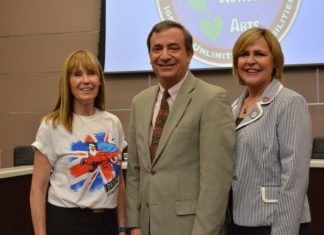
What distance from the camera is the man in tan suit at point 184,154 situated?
1686 mm

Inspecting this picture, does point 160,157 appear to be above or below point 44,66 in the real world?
below

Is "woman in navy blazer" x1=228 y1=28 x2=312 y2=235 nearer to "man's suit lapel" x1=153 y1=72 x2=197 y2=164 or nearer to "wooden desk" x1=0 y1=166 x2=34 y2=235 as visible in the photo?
"man's suit lapel" x1=153 y1=72 x2=197 y2=164

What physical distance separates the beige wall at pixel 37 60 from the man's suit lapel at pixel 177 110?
8.15ft

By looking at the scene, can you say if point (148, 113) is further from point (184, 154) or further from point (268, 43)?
point (268, 43)

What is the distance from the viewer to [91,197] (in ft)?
6.25

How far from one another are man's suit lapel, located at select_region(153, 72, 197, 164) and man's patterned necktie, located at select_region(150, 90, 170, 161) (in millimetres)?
39

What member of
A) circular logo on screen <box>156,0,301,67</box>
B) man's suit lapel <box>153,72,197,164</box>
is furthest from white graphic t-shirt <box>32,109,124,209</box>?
circular logo on screen <box>156,0,301,67</box>

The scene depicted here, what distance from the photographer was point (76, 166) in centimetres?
192

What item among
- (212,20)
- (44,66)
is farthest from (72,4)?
(212,20)

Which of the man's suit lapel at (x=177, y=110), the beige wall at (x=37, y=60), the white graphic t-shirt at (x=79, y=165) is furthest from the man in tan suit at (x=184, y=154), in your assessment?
the beige wall at (x=37, y=60)

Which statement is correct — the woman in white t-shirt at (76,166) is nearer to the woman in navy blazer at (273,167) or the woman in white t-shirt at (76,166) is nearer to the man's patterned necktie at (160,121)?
the man's patterned necktie at (160,121)

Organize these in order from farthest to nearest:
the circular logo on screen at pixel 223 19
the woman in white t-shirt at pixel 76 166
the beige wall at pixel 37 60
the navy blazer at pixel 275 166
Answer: the beige wall at pixel 37 60 → the circular logo on screen at pixel 223 19 → the woman in white t-shirt at pixel 76 166 → the navy blazer at pixel 275 166

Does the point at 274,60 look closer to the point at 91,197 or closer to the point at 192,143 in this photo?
the point at 192,143

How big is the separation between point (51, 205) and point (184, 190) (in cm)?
56
